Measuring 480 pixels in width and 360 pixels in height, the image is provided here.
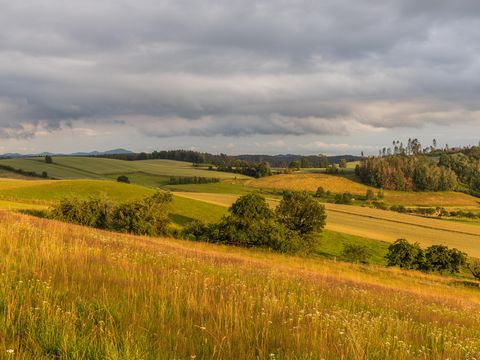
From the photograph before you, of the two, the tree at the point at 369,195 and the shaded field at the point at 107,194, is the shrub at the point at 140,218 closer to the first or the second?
the shaded field at the point at 107,194

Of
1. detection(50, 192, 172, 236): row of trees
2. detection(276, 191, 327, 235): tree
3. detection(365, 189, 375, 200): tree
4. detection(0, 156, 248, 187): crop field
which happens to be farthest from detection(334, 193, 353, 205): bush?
detection(50, 192, 172, 236): row of trees

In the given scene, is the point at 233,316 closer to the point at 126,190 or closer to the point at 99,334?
the point at 99,334

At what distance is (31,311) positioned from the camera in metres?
4.45

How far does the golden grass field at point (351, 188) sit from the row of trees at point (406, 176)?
744 cm

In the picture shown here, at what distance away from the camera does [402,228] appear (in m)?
85.7

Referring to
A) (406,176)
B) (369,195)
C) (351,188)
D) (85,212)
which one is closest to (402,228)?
(369,195)

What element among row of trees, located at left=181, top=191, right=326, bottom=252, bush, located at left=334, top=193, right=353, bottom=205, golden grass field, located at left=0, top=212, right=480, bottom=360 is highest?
golden grass field, located at left=0, top=212, right=480, bottom=360

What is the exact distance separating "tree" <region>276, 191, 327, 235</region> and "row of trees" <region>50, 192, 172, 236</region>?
20.6 m

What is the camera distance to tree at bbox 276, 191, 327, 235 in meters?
56.7

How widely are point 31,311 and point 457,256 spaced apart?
58.7 meters

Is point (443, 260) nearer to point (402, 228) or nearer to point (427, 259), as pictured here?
point (427, 259)

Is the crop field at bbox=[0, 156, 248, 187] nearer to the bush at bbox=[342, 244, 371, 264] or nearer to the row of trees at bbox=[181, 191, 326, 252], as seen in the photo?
the row of trees at bbox=[181, 191, 326, 252]

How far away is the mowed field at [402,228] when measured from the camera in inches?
2923

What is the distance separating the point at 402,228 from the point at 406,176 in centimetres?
9876
